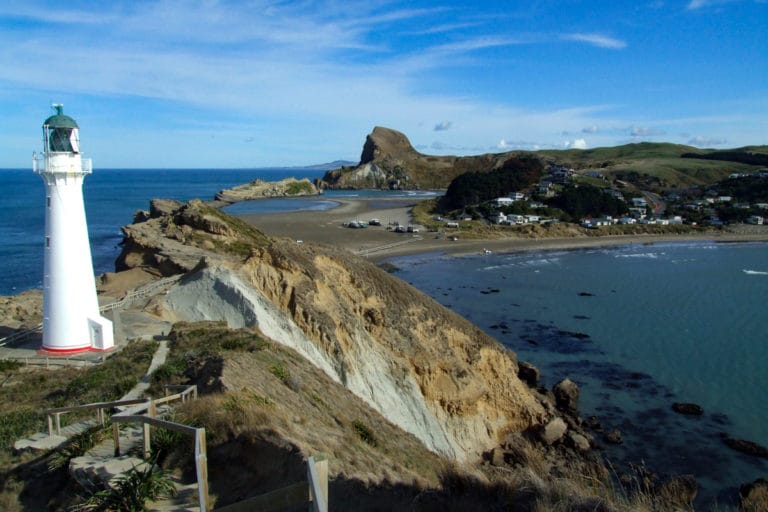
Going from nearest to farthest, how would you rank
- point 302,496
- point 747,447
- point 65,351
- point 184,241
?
point 302,496 < point 65,351 < point 747,447 < point 184,241

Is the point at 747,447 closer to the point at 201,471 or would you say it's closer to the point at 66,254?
the point at 201,471

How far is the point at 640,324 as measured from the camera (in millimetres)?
39688

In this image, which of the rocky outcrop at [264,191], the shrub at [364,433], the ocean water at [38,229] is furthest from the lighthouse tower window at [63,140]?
the rocky outcrop at [264,191]

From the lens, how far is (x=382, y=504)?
7559 mm

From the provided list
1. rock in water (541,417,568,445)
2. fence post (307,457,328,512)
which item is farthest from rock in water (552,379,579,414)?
fence post (307,457,328,512)

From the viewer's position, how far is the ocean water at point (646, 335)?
23.4 metres

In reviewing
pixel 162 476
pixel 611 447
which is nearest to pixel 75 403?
pixel 162 476

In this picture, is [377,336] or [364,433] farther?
[377,336]

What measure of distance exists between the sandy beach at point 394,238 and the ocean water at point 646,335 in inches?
229

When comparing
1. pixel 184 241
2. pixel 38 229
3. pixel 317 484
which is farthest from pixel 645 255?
pixel 38 229

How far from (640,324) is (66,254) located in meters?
35.5

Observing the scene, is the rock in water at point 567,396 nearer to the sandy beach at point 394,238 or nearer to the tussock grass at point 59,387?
the tussock grass at point 59,387

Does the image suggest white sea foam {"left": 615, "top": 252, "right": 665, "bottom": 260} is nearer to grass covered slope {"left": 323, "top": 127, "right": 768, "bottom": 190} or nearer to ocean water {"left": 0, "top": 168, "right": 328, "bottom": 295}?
ocean water {"left": 0, "top": 168, "right": 328, "bottom": 295}

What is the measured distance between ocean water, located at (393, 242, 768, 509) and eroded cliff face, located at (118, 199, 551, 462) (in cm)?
559
